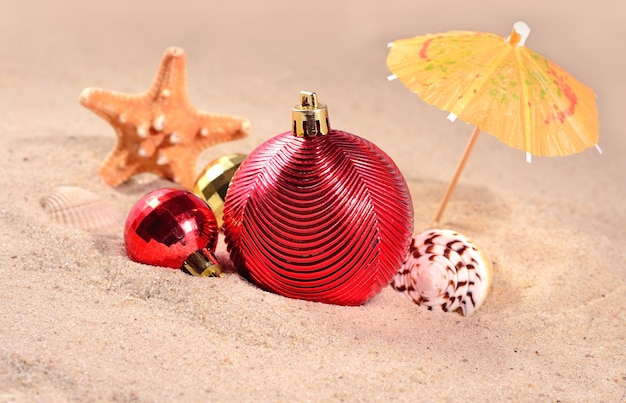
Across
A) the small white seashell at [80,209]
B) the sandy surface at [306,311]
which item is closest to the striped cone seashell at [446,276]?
the sandy surface at [306,311]

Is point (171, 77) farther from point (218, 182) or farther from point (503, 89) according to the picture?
point (503, 89)

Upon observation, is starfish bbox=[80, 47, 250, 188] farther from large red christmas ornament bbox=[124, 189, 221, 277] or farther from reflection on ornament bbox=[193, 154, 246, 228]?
large red christmas ornament bbox=[124, 189, 221, 277]

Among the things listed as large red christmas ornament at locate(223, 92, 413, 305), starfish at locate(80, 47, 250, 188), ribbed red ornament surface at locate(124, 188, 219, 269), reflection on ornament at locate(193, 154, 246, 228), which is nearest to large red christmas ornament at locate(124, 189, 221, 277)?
ribbed red ornament surface at locate(124, 188, 219, 269)

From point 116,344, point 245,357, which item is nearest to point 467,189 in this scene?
point 245,357

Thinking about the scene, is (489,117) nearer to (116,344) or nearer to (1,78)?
(116,344)

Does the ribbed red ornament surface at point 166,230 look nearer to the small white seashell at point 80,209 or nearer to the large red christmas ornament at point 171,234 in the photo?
the large red christmas ornament at point 171,234

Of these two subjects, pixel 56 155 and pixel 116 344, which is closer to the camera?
pixel 116 344

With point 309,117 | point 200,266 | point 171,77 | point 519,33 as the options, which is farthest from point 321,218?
point 171,77
